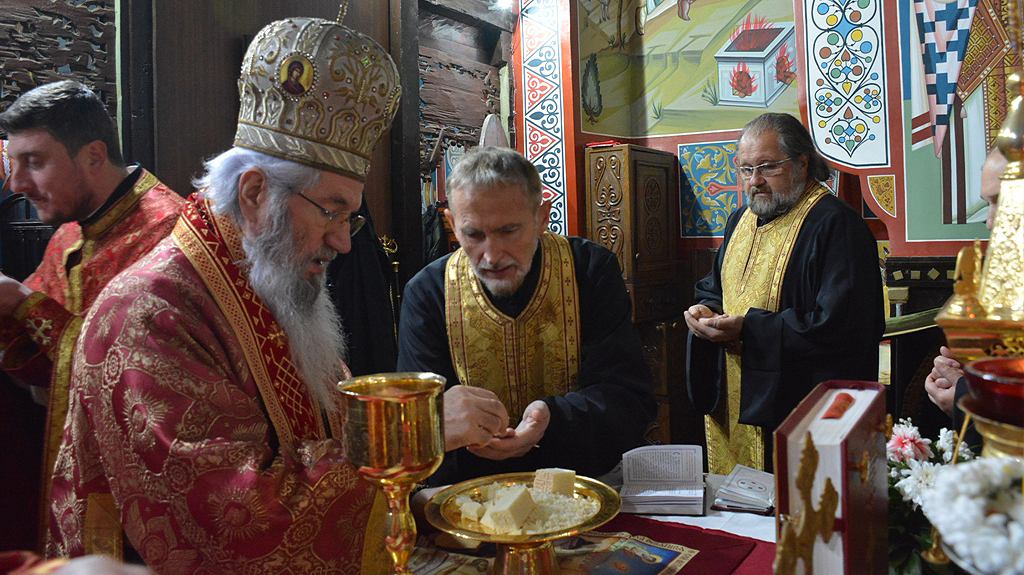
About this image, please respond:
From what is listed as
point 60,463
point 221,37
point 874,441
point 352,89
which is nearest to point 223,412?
point 60,463

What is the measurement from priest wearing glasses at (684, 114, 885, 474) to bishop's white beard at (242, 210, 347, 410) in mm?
2407

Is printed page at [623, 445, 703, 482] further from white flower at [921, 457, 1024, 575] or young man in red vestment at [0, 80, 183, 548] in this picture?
young man in red vestment at [0, 80, 183, 548]

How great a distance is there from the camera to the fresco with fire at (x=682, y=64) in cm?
603

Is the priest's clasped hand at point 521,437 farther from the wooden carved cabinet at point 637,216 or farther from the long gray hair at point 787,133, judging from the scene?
the wooden carved cabinet at point 637,216

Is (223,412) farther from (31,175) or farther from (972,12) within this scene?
(972,12)

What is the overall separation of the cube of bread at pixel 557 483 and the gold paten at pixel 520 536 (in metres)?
0.02

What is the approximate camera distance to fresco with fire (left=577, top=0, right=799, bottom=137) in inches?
237

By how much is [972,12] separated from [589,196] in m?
2.88

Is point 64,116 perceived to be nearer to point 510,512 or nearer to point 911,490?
point 510,512

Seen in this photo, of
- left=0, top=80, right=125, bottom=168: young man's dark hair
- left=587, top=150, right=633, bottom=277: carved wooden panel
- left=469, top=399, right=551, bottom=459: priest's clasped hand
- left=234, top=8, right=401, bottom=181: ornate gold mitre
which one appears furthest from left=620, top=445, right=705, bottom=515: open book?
left=587, top=150, right=633, bottom=277: carved wooden panel

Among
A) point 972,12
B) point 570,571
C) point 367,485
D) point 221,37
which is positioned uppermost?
point 972,12

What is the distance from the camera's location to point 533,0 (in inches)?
237

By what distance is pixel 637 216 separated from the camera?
601 cm

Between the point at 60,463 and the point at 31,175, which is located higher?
the point at 31,175
